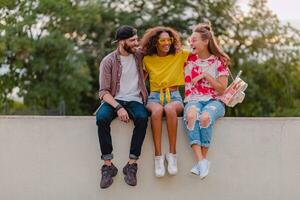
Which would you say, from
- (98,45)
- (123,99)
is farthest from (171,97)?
(98,45)

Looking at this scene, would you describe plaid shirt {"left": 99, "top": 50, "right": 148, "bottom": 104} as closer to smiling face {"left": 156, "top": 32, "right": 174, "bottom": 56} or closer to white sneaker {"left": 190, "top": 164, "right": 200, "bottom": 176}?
smiling face {"left": 156, "top": 32, "right": 174, "bottom": 56}

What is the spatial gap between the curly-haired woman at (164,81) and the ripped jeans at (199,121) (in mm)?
107

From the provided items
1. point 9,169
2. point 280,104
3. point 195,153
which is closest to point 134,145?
point 195,153

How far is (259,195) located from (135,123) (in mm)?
1172

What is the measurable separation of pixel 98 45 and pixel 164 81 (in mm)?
10438

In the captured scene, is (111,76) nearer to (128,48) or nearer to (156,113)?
(128,48)

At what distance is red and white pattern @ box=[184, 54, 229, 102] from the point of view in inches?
206

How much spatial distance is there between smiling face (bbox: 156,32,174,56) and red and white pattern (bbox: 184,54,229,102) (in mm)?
205

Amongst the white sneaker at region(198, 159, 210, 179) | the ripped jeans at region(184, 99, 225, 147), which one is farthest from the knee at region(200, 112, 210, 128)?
the white sneaker at region(198, 159, 210, 179)

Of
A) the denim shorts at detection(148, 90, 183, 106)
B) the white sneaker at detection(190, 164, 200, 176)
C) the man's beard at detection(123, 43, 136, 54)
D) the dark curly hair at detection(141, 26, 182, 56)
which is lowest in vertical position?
the white sneaker at detection(190, 164, 200, 176)

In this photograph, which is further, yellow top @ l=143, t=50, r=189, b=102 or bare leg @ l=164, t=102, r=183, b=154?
yellow top @ l=143, t=50, r=189, b=102

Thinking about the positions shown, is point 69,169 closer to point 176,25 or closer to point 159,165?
point 159,165

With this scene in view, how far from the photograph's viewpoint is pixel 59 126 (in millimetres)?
5355

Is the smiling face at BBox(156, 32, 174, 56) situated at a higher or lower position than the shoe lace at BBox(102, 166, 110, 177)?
higher
